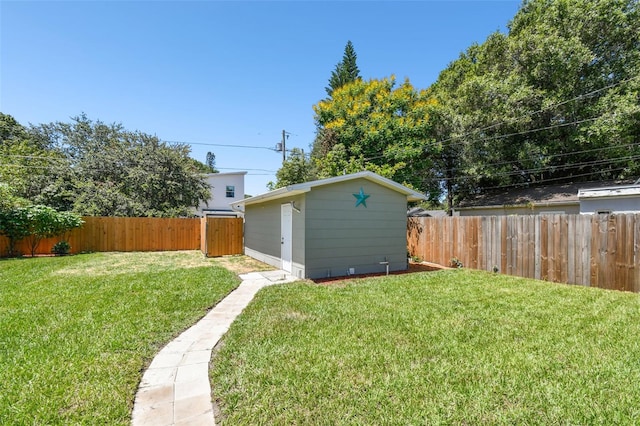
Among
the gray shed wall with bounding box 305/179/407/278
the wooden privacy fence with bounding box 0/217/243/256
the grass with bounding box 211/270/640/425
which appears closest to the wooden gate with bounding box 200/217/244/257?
the wooden privacy fence with bounding box 0/217/243/256

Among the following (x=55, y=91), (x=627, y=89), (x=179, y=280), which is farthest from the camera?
(x=627, y=89)

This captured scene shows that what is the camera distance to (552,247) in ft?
23.6

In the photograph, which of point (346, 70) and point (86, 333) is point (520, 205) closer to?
point (346, 70)

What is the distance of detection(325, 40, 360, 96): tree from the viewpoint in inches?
945

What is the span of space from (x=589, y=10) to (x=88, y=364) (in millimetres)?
22068

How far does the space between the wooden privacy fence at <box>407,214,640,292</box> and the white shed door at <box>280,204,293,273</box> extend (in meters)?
5.14

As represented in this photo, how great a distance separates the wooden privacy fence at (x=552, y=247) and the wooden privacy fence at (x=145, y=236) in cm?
883

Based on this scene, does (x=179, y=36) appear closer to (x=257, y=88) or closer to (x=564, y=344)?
(x=257, y=88)

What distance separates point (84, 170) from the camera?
18141mm

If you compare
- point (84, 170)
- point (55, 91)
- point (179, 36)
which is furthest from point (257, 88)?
point (84, 170)

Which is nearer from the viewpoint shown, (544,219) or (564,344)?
(564,344)

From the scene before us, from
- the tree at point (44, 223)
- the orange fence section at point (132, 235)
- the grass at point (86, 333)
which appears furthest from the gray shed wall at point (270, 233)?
the tree at point (44, 223)

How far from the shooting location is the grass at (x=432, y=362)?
2.35m

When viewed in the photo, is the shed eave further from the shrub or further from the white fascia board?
the shrub
